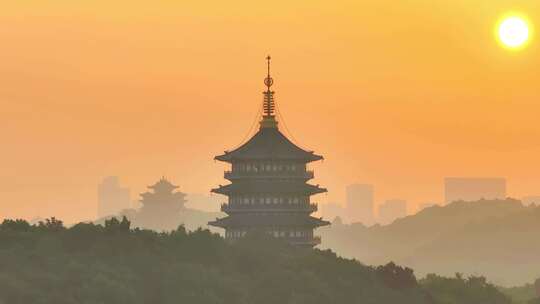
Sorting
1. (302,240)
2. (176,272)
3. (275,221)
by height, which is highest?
(275,221)

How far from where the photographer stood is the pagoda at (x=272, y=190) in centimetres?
13962

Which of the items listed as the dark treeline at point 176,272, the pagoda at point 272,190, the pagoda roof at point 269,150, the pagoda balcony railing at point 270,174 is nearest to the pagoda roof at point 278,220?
the pagoda at point 272,190

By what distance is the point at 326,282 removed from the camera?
4906 inches

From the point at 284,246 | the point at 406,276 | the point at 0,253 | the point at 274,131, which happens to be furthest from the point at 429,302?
the point at 0,253

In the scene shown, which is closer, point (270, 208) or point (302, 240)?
point (270, 208)

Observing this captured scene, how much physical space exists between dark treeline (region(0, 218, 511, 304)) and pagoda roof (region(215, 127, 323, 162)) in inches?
352

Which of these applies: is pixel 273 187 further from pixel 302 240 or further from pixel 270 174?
pixel 302 240

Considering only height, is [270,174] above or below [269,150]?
below

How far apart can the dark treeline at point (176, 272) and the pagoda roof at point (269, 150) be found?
8928 millimetres

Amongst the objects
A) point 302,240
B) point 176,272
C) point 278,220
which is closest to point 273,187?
point 278,220

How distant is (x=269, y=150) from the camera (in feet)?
460

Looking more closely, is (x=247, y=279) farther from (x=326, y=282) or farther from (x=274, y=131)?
(x=274, y=131)

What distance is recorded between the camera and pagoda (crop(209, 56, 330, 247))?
139625 millimetres

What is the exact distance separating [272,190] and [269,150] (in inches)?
130
